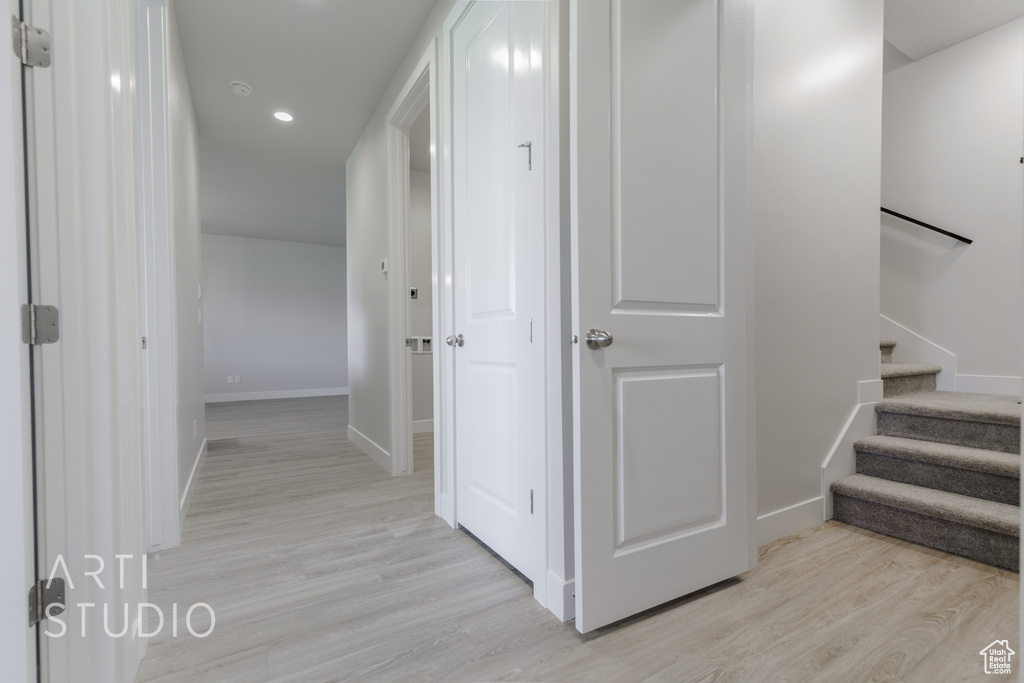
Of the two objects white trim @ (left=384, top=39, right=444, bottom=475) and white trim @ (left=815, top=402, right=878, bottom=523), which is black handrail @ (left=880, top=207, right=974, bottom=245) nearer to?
white trim @ (left=815, top=402, right=878, bottom=523)

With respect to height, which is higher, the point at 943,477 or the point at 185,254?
the point at 185,254

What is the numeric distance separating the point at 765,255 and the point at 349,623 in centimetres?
196

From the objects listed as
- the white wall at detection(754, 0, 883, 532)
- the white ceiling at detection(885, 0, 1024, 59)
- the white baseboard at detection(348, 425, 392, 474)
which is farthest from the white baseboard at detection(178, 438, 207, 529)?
the white ceiling at detection(885, 0, 1024, 59)

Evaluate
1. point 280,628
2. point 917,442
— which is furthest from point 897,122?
point 280,628

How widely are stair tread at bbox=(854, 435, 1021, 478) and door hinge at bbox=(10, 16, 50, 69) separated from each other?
10.0 feet

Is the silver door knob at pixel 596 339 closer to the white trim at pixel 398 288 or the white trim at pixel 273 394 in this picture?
the white trim at pixel 398 288

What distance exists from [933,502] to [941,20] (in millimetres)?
2679

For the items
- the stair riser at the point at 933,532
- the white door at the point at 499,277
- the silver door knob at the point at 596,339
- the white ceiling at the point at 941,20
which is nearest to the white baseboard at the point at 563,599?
the white door at the point at 499,277

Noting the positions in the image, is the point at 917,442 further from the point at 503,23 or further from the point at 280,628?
the point at 280,628

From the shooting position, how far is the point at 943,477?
194 cm

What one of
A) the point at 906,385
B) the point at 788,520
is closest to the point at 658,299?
the point at 788,520

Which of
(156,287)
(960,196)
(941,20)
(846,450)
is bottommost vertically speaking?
(846,450)

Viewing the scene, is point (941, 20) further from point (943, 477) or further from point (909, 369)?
point (943, 477)

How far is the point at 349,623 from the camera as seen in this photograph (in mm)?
1364
